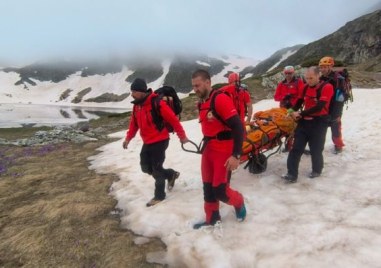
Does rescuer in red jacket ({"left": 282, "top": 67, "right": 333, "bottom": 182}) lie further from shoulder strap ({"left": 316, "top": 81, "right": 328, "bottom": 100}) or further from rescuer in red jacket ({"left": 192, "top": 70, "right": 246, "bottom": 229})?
rescuer in red jacket ({"left": 192, "top": 70, "right": 246, "bottom": 229})

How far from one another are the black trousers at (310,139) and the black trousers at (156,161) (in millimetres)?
3204

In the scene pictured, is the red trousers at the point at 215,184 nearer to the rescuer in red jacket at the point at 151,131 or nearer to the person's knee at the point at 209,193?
the person's knee at the point at 209,193

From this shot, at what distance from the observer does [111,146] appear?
17.6m

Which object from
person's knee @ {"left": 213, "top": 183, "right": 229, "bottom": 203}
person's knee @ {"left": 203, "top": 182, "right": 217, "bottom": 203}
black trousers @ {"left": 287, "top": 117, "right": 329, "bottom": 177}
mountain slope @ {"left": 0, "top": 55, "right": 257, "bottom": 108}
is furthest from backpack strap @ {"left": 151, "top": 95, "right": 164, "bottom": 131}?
mountain slope @ {"left": 0, "top": 55, "right": 257, "bottom": 108}

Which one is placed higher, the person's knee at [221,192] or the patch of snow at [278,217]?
the person's knee at [221,192]

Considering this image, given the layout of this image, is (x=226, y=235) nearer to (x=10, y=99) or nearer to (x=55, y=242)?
(x=55, y=242)

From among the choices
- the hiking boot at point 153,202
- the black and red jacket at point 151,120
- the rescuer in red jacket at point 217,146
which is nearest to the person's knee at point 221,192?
the rescuer in red jacket at point 217,146

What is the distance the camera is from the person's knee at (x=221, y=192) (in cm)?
620

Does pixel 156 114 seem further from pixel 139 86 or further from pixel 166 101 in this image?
pixel 139 86

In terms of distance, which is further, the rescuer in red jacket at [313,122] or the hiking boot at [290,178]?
the hiking boot at [290,178]

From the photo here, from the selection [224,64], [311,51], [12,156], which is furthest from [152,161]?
[224,64]

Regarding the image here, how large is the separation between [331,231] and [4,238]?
6.60 metres

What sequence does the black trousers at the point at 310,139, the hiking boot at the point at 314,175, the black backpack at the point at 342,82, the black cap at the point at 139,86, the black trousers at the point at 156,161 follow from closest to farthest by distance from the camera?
the black cap at the point at 139,86, the black trousers at the point at 156,161, the black trousers at the point at 310,139, the hiking boot at the point at 314,175, the black backpack at the point at 342,82

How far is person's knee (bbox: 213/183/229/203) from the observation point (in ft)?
20.3
